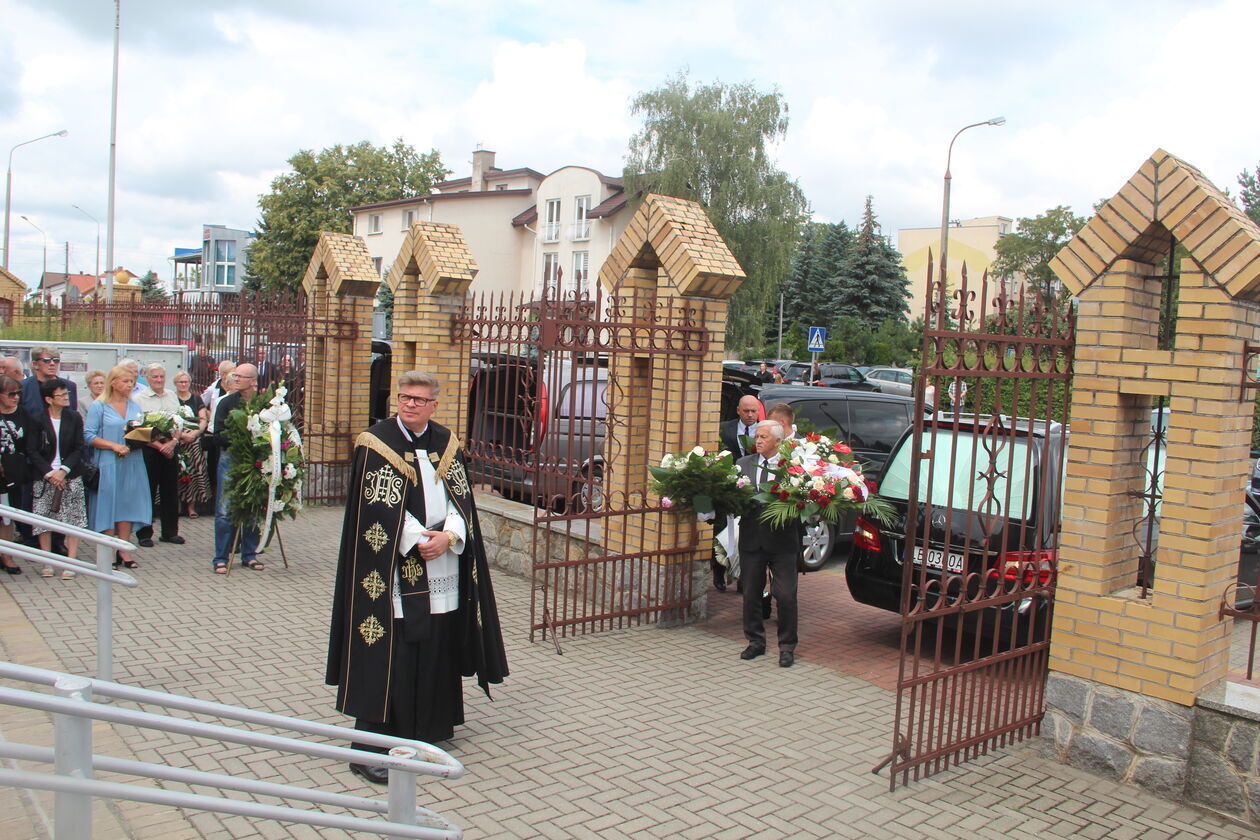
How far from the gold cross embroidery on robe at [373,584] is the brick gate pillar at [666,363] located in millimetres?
2789

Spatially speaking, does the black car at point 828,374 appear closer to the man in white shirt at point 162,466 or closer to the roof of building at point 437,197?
the roof of building at point 437,197

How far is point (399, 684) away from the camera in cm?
479

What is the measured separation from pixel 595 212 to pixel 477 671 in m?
43.4

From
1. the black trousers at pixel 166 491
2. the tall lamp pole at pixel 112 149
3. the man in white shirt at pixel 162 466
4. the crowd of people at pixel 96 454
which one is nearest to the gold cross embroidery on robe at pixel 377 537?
the crowd of people at pixel 96 454

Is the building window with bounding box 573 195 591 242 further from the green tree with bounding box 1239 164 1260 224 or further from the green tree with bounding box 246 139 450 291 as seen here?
the green tree with bounding box 1239 164 1260 224

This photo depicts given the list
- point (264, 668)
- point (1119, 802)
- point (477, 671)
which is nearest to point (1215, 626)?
point (1119, 802)

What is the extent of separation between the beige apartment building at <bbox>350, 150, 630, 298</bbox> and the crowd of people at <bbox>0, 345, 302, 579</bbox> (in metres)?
38.4

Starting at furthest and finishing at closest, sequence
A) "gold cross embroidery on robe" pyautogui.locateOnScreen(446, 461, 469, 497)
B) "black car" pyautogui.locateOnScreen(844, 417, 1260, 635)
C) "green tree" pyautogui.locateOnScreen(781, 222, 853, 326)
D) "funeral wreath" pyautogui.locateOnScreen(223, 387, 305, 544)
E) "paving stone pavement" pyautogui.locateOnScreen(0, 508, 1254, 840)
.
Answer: "green tree" pyautogui.locateOnScreen(781, 222, 853, 326), "funeral wreath" pyautogui.locateOnScreen(223, 387, 305, 544), "black car" pyautogui.locateOnScreen(844, 417, 1260, 635), "gold cross embroidery on robe" pyautogui.locateOnScreen(446, 461, 469, 497), "paving stone pavement" pyautogui.locateOnScreen(0, 508, 1254, 840)

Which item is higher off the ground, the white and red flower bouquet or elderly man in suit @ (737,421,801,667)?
the white and red flower bouquet

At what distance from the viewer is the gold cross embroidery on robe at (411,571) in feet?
15.8

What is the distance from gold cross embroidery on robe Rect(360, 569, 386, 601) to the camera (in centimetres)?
478

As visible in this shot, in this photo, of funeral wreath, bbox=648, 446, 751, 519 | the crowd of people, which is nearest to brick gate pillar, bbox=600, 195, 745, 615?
funeral wreath, bbox=648, 446, 751, 519

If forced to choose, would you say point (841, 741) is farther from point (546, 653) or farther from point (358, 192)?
point (358, 192)

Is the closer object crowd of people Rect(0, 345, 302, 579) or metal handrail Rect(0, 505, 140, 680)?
metal handrail Rect(0, 505, 140, 680)
